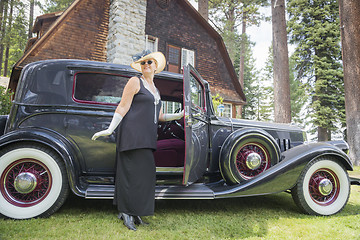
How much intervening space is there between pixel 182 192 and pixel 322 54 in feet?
64.8

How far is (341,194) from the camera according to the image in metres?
3.08

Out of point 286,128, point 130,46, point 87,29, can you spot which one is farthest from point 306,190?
point 87,29

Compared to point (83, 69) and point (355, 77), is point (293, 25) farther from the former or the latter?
point (83, 69)

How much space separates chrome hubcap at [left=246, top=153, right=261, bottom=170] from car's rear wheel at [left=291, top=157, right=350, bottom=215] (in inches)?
21.0

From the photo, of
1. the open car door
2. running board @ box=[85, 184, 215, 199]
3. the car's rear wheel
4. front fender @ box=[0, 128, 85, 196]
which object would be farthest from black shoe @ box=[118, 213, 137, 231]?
the car's rear wheel

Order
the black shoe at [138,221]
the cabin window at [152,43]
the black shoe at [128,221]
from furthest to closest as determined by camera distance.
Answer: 1. the cabin window at [152,43]
2. the black shoe at [138,221]
3. the black shoe at [128,221]

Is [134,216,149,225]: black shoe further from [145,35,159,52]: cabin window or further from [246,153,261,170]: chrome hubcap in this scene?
[145,35,159,52]: cabin window

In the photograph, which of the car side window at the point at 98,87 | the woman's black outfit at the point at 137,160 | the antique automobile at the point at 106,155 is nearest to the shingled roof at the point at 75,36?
the antique automobile at the point at 106,155

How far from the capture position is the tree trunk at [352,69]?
7766 mm

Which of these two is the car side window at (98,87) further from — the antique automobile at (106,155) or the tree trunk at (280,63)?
the tree trunk at (280,63)

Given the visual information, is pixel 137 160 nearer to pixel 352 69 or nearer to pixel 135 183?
pixel 135 183

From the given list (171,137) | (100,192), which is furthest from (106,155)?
(171,137)

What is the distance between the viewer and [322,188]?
3.03 metres

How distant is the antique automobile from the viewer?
2.66 m
